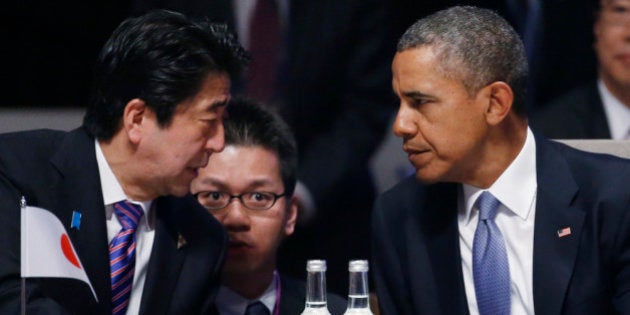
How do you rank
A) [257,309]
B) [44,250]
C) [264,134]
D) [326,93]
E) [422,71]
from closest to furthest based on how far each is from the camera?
[44,250]
[422,71]
[257,309]
[264,134]
[326,93]

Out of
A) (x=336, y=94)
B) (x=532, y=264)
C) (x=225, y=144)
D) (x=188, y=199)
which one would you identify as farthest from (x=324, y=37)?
(x=532, y=264)

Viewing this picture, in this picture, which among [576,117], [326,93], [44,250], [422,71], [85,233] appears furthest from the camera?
[576,117]

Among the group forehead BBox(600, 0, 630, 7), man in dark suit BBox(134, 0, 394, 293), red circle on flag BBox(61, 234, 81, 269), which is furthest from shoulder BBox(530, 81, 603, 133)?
red circle on flag BBox(61, 234, 81, 269)

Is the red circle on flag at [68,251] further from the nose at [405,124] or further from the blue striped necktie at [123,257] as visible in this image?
the nose at [405,124]

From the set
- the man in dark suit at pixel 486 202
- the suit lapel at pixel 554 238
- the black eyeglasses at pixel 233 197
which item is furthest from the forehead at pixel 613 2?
the black eyeglasses at pixel 233 197

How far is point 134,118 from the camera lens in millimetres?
2785

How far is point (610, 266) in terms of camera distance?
2689 mm

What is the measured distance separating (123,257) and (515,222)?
85cm

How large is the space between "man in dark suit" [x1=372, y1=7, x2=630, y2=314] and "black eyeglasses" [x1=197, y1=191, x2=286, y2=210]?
0.97 feet

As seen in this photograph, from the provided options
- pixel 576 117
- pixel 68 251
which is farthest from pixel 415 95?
pixel 576 117

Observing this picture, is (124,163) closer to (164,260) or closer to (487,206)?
(164,260)

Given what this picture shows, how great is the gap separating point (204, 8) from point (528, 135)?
44.4 inches

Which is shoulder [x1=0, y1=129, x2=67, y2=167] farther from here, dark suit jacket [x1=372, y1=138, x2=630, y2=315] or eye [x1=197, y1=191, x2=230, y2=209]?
dark suit jacket [x1=372, y1=138, x2=630, y2=315]

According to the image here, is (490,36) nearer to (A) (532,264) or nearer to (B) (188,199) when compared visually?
(A) (532,264)
